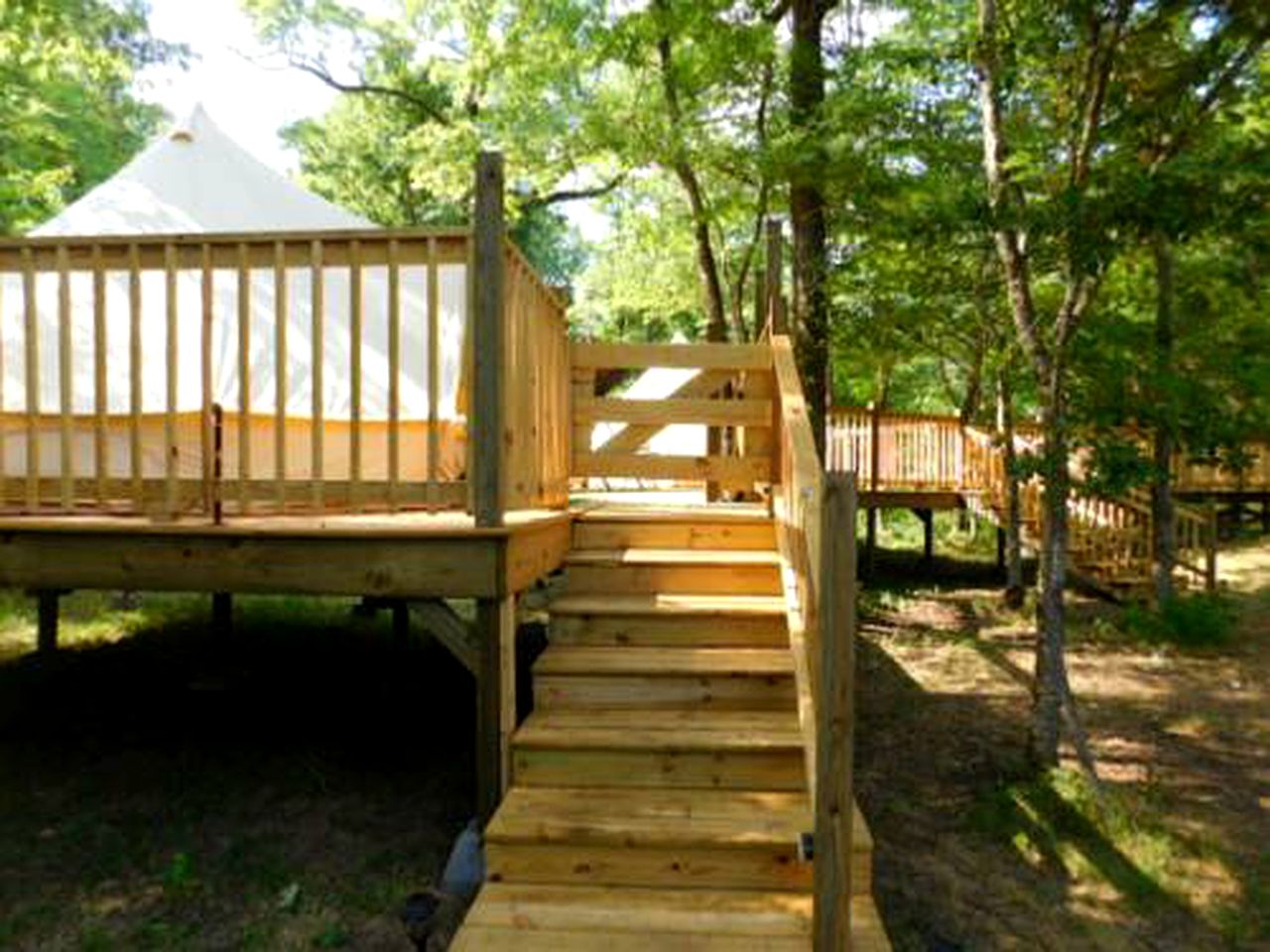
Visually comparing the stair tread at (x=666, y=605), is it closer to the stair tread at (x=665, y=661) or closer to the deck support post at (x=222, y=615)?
the stair tread at (x=665, y=661)

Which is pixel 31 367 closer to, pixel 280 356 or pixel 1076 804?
pixel 280 356

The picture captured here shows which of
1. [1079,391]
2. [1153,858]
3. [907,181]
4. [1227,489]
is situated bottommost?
[1153,858]

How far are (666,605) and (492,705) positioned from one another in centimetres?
117

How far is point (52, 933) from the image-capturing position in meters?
3.55

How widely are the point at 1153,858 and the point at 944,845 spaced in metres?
0.95

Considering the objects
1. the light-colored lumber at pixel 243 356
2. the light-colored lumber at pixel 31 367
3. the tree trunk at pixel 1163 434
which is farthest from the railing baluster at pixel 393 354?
the tree trunk at pixel 1163 434

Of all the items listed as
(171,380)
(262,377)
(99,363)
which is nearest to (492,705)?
(171,380)

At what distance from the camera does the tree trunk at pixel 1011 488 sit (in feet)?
19.3

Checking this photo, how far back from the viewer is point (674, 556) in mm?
4980

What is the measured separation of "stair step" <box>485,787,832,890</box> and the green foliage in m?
9.13

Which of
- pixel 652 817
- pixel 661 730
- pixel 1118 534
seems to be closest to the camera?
pixel 652 817

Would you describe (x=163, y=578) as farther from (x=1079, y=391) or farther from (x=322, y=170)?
(x=322, y=170)

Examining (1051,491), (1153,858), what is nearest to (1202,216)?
(1051,491)

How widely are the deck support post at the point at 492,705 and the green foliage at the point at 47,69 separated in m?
8.36
